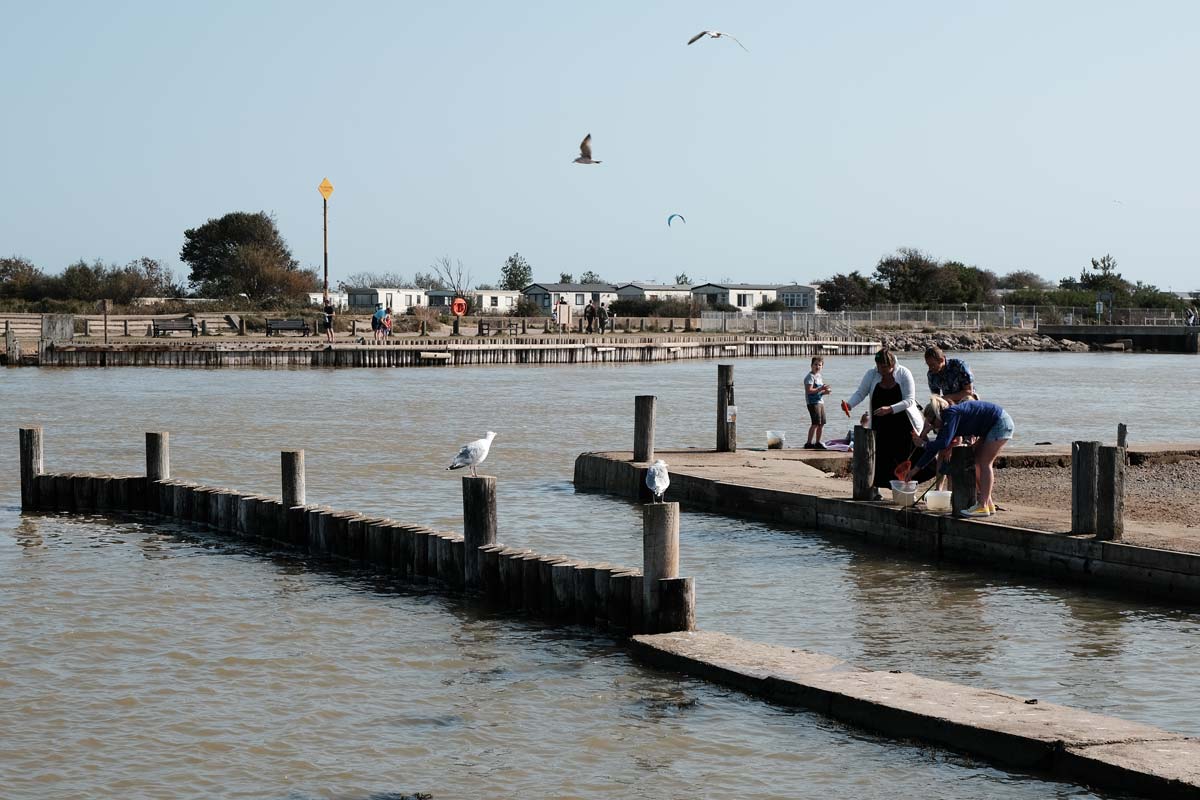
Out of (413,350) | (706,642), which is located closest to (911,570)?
(706,642)

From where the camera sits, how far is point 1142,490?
60.8 ft

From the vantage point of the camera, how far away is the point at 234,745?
32.5 feet

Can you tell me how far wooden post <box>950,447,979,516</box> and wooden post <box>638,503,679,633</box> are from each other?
4134 mm

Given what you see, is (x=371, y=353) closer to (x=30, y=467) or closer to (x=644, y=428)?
(x=30, y=467)

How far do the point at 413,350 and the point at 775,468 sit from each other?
151 ft

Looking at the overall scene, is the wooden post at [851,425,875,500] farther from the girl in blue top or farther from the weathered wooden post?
the weathered wooden post

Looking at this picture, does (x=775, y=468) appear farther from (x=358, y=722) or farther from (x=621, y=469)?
(x=358, y=722)

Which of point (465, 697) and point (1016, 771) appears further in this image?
point (465, 697)

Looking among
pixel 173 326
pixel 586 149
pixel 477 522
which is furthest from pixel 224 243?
pixel 477 522

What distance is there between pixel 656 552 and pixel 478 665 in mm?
1674

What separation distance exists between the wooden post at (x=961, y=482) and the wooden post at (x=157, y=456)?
10.1 metres

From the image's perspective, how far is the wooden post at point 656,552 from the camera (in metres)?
11.2

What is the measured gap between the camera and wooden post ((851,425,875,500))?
1595 centimetres

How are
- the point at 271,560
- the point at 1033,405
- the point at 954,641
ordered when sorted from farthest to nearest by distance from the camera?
the point at 1033,405, the point at 271,560, the point at 954,641
